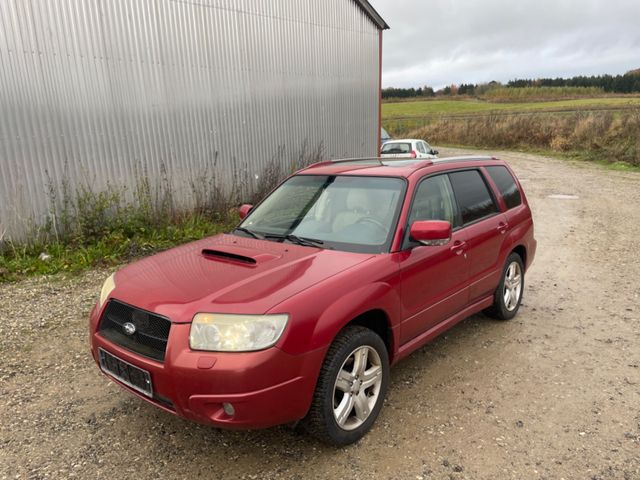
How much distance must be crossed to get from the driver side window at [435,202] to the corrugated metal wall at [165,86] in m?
6.23

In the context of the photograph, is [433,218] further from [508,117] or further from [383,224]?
[508,117]

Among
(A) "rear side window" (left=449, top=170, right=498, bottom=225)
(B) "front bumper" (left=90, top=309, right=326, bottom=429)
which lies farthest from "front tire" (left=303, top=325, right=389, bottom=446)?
(A) "rear side window" (left=449, top=170, right=498, bottom=225)

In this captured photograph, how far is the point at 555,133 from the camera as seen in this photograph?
27.0 metres

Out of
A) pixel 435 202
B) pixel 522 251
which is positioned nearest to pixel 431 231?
pixel 435 202

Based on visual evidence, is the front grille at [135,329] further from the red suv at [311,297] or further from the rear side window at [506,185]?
the rear side window at [506,185]

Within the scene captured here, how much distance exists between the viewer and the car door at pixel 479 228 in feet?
13.4

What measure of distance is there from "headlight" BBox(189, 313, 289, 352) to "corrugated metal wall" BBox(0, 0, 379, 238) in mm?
6107

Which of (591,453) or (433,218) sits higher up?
(433,218)

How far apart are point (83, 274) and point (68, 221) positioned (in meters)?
1.57

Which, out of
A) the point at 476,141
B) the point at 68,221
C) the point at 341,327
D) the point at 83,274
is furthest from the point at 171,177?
the point at 476,141

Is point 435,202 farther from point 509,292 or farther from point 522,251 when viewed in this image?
point 522,251

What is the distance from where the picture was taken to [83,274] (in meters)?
6.39

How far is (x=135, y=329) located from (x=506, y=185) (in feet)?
12.9

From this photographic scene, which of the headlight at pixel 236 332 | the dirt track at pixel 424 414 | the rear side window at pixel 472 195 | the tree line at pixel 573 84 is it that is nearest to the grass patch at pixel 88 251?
the dirt track at pixel 424 414
